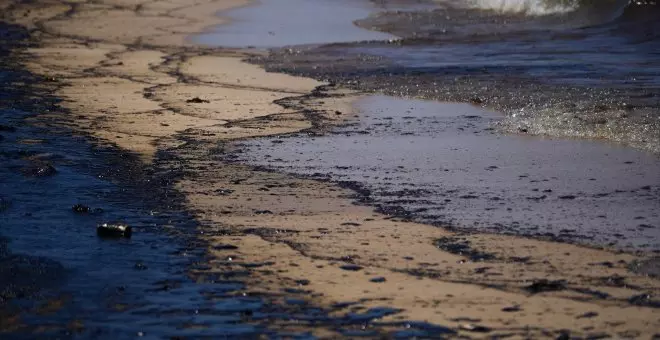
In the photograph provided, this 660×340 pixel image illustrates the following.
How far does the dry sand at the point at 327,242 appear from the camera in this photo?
453cm

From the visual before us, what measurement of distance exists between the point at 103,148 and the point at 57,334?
4.02 m

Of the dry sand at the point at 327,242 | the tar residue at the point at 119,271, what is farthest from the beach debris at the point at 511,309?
the tar residue at the point at 119,271

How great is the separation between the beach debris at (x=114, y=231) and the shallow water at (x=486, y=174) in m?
1.34

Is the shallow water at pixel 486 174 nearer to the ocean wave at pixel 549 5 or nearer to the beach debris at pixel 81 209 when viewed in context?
the beach debris at pixel 81 209

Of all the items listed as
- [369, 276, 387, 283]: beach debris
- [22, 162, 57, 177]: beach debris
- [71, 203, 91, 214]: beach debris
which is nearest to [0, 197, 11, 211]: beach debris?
[71, 203, 91, 214]: beach debris

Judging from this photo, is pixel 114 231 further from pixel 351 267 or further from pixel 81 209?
pixel 351 267

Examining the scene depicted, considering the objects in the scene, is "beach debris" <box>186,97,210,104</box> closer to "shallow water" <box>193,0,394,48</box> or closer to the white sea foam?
"shallow water" <box>193,0,394,48</box>

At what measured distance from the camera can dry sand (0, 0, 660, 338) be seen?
453cm

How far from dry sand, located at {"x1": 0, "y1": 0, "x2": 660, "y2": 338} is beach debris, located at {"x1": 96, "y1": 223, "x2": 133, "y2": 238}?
37cm

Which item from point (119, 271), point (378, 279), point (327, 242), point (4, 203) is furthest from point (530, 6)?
point (119, 271)

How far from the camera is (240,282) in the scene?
194 inches

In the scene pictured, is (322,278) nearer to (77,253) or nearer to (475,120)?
(77,253)

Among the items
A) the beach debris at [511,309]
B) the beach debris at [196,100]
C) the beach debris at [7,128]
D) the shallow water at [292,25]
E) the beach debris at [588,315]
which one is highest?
the shallow water at [292,25]

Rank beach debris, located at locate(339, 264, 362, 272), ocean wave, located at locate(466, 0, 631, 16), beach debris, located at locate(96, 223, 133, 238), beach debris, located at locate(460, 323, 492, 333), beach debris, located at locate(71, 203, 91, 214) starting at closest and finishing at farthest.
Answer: beach debris, located at locate(460, 323, 492, 333)
beach debris, located at locate(339, 264, 362, 272)
beach debris, located at locate(96, 223, 133, 238)
beach debris, located at locate(71, 203, 91, 214)
ocean wave, located at locate(466, 0, 631, 16)
